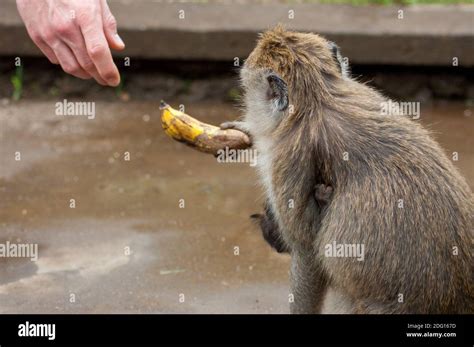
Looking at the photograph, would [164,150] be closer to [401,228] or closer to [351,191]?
[351,191]

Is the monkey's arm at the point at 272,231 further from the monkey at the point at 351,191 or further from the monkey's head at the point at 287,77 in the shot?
the monkey's head at the point at 287,77

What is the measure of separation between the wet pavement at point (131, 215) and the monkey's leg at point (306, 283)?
1008mm

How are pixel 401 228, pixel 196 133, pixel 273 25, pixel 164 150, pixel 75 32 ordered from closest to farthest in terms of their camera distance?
pixel 75 32 < pixel 401 228 < pixel 196 133 < pixel 164 150 < pixel 273 25

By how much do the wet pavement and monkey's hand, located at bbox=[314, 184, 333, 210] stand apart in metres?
1.52

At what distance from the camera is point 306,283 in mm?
5477

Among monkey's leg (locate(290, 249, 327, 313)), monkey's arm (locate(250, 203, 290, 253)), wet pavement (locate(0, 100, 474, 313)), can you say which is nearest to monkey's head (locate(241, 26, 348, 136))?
monkey's arm (locate(250, 203, 290, 253))

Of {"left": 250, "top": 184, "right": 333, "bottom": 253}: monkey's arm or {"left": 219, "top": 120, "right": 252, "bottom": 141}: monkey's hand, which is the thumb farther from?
{"left": 250, "top": 184, "right": 333, "bottom": 253}: monkey's arm

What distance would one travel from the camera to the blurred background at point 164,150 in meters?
6.82

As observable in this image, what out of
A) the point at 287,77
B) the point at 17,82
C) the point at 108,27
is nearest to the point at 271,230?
the point at 287,77

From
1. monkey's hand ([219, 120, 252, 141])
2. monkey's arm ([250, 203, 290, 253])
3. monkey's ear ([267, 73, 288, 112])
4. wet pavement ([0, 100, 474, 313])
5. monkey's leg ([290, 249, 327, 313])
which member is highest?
monkey's ear ([267, 73, 288, 112])

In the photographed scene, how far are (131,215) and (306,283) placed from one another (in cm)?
267

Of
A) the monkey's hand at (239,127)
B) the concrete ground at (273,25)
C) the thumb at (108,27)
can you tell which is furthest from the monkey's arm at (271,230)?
the concrete ground at (273,25)

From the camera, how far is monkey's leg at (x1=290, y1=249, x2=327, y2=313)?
5.41 metres

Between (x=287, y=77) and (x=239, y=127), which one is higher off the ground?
(x=287, y=77)
